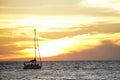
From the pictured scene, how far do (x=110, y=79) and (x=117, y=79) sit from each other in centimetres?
139

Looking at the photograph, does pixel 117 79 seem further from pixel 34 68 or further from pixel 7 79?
pixel 34 68

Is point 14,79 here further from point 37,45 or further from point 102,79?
point 37,45

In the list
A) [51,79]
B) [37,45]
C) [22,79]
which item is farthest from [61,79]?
[37,45]

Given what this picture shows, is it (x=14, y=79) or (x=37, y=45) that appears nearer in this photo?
(x=14, y=79)

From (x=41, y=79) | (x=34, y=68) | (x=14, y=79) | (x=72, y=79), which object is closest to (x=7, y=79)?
(x=14, y=79)

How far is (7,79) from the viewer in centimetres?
7281

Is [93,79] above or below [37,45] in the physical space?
below

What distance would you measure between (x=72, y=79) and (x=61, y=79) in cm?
229

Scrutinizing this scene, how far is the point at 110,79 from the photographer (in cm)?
7450

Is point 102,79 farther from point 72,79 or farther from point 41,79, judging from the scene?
point 41,79

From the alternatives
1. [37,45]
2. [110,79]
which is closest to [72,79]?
[110,79]

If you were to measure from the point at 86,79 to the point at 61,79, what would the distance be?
5067mm

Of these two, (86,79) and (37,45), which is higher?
(37,45)

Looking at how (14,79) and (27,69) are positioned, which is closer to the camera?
(14,79)
